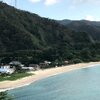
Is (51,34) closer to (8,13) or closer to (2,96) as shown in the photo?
(8,13)

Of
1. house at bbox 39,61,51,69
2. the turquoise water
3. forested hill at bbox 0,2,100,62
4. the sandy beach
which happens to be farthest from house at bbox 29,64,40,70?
the turquoise water

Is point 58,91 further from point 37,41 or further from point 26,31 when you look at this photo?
point 26,31

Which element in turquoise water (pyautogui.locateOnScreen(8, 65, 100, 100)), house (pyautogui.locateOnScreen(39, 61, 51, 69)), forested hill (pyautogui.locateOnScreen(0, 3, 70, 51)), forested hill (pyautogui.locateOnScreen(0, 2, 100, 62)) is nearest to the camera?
turquoise water (pyautogui.locateOnScreen(8, 65, 100, 100))

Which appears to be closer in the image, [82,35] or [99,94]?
[99,94]

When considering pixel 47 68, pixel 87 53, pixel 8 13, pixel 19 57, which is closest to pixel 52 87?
pixel 47 68

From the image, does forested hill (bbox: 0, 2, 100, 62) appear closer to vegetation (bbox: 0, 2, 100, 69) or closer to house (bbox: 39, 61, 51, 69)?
vegetation (bbox: 0, 2, 100, 69)

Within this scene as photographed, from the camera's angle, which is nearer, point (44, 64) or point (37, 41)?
point (44, 64)

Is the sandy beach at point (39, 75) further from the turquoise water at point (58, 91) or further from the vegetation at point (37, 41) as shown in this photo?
the vegetation at point (37, 41)

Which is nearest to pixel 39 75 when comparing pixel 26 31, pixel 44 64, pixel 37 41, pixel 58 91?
pixel 44 64
